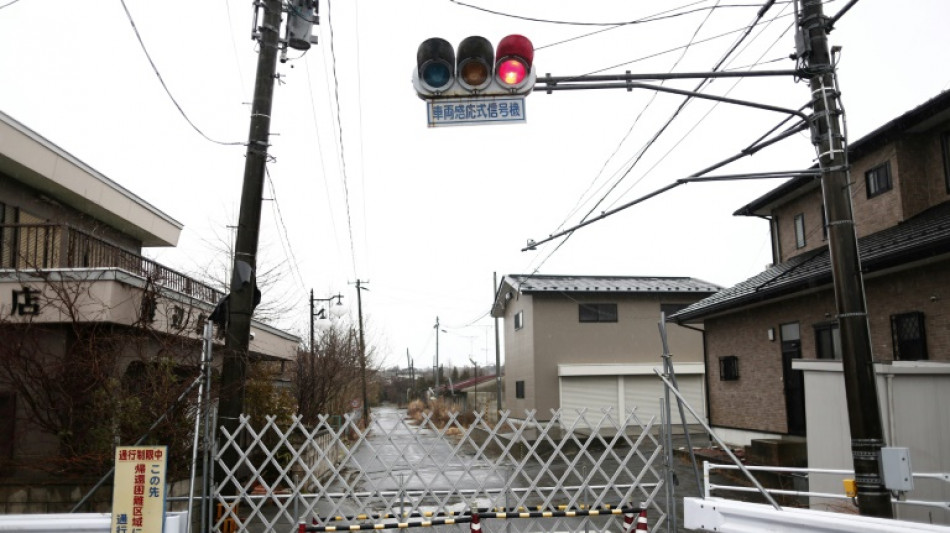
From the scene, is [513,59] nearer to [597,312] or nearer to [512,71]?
[512,71]

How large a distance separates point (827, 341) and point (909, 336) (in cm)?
211

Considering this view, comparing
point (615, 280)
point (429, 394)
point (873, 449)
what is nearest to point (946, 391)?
point (873, 449)

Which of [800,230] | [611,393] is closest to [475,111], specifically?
[800,230]

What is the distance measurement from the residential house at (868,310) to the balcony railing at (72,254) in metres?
9.44

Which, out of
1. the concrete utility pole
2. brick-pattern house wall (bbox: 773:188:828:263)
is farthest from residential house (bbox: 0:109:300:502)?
brick-pattern house wall (bbox: 773:188:828:263)

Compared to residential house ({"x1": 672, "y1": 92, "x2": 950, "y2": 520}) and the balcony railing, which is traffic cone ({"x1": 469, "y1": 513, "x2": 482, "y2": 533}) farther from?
the balcony railing

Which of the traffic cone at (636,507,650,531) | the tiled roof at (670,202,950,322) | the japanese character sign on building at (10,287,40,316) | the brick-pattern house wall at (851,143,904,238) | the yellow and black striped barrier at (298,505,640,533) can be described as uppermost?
the brick-pattern house wall at (851,143,904,238)

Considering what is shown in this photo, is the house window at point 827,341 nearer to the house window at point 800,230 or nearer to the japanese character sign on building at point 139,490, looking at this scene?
the house window at point 800,230

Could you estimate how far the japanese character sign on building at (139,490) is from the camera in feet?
17.8

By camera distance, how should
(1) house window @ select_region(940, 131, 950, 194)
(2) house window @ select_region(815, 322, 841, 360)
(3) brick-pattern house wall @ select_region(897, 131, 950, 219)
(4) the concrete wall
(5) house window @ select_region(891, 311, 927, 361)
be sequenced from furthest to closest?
(2) house window @ select_region(815, 322, 841, 360) < (3) brick-pattern house wall @ select_region(897, 131, 950, 219) < (1) house window @ select_region(940, 131, 950, 194) < (5) house window @ select_region(891, 311, 927, 361) < (4) the concrete wall

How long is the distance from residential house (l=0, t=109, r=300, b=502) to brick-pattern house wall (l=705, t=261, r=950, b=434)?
9.81m

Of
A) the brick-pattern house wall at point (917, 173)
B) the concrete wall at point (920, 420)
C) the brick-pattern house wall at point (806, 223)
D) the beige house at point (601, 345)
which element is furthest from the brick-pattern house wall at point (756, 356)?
the beige house at point (601, 345)

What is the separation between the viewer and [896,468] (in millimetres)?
5086

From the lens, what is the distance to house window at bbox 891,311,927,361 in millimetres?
10656
